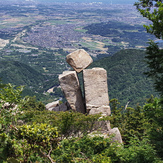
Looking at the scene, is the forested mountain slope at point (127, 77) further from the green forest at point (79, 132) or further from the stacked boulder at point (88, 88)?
the green forest at point (79, 132)

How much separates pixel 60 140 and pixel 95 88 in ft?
32.3

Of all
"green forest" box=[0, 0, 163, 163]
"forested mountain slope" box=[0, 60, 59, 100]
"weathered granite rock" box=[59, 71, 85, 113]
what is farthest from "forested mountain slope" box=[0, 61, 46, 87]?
"green forest" box=[0, 0, 163, 163]

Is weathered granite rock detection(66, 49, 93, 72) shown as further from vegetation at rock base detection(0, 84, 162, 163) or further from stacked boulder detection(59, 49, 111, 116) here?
vegetation at rock base detection(0, 84, 162, 163)

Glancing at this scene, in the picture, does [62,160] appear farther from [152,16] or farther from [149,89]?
[149,89]

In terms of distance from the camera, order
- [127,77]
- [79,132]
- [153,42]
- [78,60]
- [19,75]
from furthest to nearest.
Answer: [19,75] < [127,77] < [78,60] < [79,132] < [153,42]

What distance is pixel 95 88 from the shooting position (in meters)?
21.7

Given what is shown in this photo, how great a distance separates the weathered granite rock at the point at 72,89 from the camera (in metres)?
21.7

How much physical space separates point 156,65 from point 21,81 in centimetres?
11732

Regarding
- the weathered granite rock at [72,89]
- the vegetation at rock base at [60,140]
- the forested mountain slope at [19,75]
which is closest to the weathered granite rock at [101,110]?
the weathered granite rock at [72,89]

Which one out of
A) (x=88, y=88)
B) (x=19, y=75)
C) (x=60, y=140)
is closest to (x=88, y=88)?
(x=88, y=88)

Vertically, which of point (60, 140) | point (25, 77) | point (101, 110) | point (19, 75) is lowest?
point (25, 77)

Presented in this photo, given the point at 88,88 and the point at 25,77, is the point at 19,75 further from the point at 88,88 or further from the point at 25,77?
the point at 88,88

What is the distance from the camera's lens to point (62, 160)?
10570mm

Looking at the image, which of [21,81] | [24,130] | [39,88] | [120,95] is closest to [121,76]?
[120,95]
